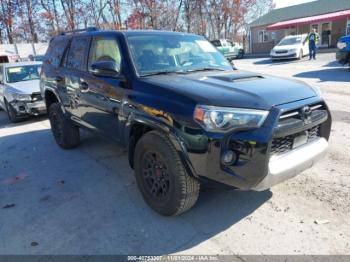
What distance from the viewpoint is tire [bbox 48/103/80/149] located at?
556cm

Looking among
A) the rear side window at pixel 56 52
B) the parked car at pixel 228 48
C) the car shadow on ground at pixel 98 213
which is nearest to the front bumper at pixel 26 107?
the rear side window at pixel 56 52

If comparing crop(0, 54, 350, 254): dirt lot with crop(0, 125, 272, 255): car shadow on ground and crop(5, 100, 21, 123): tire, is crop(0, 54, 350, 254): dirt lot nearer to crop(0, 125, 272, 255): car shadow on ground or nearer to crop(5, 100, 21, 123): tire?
crop(0, 125, 272, 255): car shadow on ground

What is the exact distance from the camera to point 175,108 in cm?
285

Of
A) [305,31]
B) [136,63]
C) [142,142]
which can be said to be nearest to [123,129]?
[142,142]

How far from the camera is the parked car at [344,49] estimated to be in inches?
477

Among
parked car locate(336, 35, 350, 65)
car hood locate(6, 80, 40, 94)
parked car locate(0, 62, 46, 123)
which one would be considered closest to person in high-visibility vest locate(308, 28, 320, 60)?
parked car locate(336, 35, 350, 65)

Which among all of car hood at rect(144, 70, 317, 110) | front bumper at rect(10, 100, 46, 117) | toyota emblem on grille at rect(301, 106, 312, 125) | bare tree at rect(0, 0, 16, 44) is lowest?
front bumper at rect(10, 100, 46, 117)

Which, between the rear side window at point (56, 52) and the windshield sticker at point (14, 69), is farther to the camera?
the windshield sticker at point (14, 69)

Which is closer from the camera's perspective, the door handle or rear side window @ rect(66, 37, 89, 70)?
the door handle

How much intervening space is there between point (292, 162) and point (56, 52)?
464cm

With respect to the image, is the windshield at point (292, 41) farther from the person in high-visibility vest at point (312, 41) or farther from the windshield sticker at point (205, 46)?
A: the windshield sticker at point (205, 46)

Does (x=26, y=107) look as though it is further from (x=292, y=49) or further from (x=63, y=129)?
(x=292, y=49)

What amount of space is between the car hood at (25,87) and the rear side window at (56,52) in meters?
2.91

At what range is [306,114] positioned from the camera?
9.57ft
